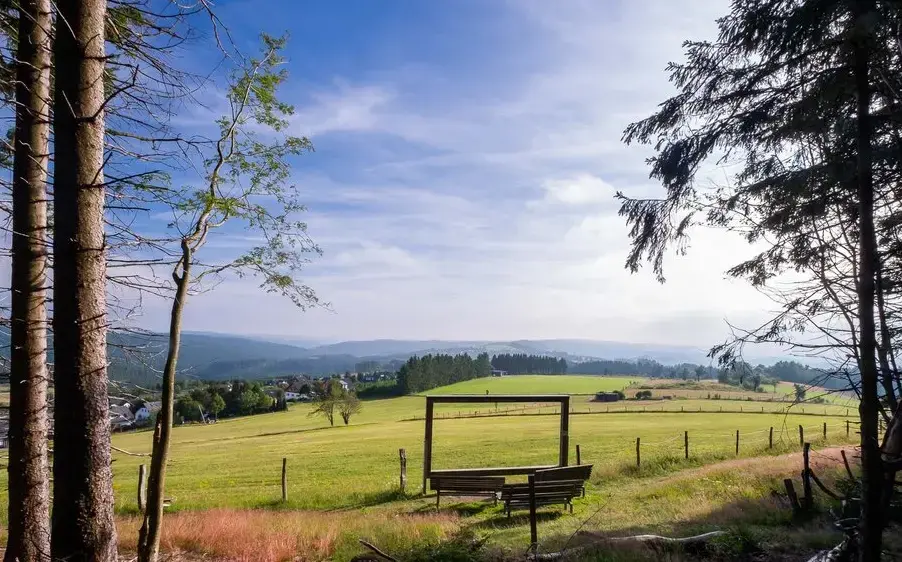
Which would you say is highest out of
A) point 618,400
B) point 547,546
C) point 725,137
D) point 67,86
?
point 725,137

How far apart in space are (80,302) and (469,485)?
993 cm

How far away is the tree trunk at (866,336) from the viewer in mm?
4137

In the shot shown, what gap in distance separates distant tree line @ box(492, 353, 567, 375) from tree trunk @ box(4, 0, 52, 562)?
167 meters

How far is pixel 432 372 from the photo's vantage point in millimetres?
103562

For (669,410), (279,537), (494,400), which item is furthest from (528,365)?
(279,537)

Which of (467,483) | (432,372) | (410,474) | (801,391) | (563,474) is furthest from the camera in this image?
(432,372)

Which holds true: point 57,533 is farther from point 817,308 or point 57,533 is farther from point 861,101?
point 817,308

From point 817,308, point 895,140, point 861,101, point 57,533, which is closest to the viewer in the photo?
point 57,533

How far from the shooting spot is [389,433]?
43031 mm

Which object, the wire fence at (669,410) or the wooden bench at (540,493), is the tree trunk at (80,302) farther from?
the wire fence at (669,410)

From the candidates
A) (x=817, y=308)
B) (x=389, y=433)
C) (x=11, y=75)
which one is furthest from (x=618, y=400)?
(x=11, y=75)

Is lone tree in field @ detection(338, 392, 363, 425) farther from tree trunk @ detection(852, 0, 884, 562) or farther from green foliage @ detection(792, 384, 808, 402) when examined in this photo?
tree trunk @ detection(852, 0, 884, 562)

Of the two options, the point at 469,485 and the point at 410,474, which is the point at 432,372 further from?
the point at 469,485

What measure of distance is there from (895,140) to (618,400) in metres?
73.0
